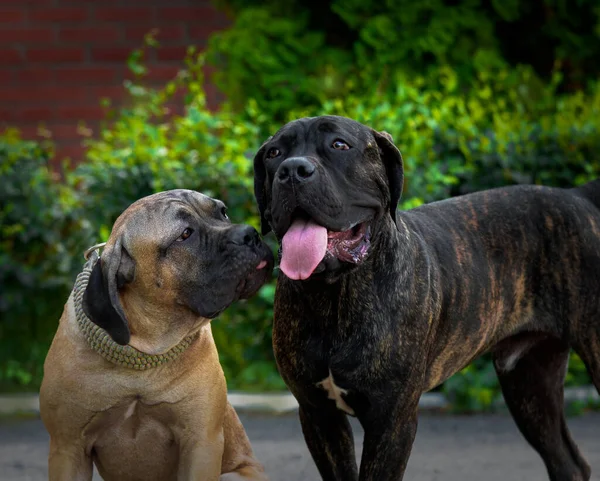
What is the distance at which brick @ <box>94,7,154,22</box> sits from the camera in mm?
9414

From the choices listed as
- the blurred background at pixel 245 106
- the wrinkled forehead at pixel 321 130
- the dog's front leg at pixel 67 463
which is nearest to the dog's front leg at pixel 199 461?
the dog's front leg at pixel 67 463

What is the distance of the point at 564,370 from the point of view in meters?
5.05

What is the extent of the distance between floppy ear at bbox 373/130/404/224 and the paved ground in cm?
202

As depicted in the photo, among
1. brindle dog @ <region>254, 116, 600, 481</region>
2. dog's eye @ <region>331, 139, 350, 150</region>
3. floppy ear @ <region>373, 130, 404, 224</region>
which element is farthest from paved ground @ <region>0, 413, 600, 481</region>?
dog's eye @ <region>331, 139, 350, 150</region>

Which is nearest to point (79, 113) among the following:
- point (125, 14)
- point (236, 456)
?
point (125, 14)

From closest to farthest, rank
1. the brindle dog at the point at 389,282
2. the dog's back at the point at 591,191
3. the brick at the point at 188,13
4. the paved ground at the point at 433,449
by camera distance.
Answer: the brindle dog at the point at 389,282, the dog's back at the point at 591,191, the paved ground at the point at 433,449, the brick at the point at 188,13

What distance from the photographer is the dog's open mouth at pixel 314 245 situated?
3.86 m

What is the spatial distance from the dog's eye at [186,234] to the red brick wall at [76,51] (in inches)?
211

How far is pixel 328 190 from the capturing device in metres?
3.85

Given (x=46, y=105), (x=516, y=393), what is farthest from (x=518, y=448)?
(x=46, y=105)

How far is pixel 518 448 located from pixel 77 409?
9.50ft

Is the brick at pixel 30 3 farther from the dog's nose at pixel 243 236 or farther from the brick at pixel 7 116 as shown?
the dog's nose at pixel 243 236

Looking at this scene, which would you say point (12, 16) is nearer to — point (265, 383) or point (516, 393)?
point (265, 383)

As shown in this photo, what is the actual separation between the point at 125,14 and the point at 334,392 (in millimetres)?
6116
